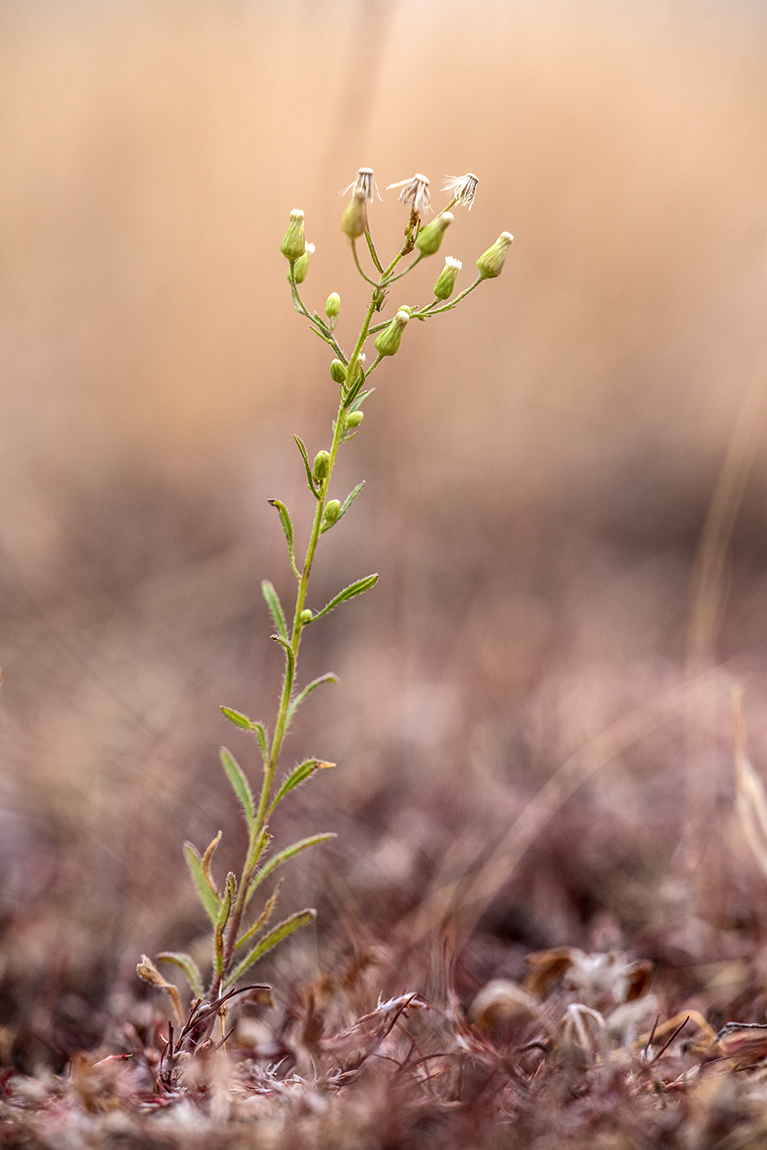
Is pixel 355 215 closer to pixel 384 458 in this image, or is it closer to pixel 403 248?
pixel 403 248

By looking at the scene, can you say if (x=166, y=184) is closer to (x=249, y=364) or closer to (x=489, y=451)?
(x=249, y=364)

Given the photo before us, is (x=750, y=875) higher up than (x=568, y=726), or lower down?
lower down

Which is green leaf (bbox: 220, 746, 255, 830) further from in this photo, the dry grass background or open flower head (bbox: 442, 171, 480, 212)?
open flower head (bbox: 442, 171, 480, 212)

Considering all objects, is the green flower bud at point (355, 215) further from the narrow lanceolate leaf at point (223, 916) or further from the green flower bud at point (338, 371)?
the narrow lanceolate leaf at point (223, 916)

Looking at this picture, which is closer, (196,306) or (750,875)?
(750,875)

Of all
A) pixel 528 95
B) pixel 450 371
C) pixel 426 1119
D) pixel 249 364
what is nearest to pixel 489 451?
pixel 450 371

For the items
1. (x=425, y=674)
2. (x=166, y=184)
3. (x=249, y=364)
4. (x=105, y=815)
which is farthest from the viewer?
(x=166, y=184)

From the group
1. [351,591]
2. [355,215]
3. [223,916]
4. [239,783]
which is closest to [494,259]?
[355,215]
